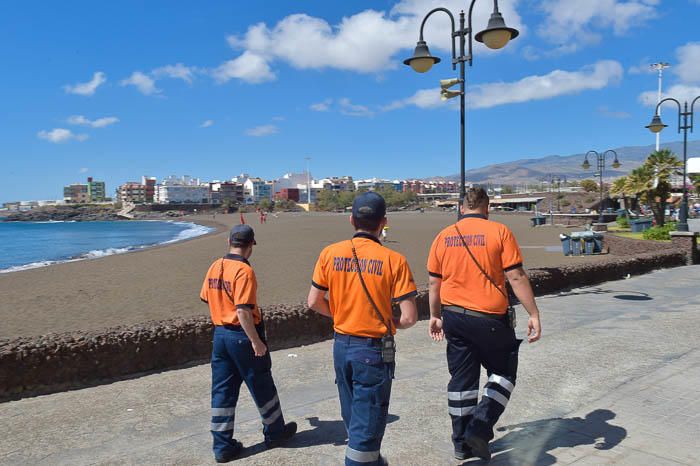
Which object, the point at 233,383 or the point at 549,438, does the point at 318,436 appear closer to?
the point at 233,383

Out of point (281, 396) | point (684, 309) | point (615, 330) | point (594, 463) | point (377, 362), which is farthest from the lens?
point (684, 309)

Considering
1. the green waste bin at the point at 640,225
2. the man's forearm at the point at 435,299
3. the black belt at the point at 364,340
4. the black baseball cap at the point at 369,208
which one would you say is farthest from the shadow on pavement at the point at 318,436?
the green waste bin at the point at 640,225

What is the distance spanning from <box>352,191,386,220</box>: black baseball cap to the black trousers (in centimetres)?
93

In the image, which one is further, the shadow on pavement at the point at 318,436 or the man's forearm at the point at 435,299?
the shadow on pavement at the point at 318,436

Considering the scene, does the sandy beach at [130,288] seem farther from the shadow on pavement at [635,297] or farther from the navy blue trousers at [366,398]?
the navy blue trousers at [366,398]

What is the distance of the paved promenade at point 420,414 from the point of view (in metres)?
3.41

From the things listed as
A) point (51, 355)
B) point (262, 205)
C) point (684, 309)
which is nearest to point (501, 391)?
point (51, 355)

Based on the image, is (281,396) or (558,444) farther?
(281,396)

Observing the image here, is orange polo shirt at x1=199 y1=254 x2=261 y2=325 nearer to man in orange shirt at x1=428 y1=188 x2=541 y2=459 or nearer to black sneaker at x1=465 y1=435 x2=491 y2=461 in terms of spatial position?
man in orange shirt at x1=428 y1=188 x2=541 y2=459

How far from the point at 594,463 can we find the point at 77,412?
406 centimetres

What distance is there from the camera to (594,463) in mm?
3160

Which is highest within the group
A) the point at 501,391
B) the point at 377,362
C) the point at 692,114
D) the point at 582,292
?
the point at 692,114

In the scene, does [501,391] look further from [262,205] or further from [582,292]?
[262,205]

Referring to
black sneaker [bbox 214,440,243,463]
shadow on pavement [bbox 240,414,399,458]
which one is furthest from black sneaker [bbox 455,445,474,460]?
black sneaker [bbox 214,440,243,463]
